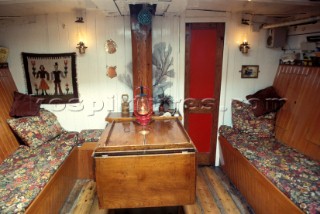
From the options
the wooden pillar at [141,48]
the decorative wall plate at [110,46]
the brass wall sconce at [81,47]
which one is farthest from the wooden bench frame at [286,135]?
the brass wall sconce at [81,47]

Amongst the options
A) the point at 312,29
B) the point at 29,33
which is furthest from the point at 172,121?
the point at 29,33

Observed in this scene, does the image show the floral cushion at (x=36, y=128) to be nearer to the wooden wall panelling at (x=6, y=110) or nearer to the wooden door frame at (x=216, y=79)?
the wooden wall panelling at (x=6, y=110)

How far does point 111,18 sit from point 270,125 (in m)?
2.81

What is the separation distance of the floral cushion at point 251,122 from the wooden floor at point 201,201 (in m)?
0.82

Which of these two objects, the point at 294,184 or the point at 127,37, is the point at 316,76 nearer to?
the point at 294,184

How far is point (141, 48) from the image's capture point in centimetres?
310

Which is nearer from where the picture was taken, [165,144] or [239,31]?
[165,144]

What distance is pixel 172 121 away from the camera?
281 centimetres

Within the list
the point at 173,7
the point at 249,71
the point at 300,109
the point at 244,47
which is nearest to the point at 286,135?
the point at 300,109

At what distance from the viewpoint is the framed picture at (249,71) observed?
3.63 meters

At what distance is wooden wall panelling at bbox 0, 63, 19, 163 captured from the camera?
9.00ft

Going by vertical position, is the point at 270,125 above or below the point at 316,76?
below

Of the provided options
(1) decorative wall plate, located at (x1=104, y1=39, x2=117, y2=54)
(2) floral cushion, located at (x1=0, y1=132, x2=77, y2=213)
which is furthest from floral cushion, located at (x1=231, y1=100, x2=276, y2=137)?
(2) floral cushion, located at (x1=0, y1=132, x2=77, y2=213)

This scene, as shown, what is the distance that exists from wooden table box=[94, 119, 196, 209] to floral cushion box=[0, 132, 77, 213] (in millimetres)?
638
